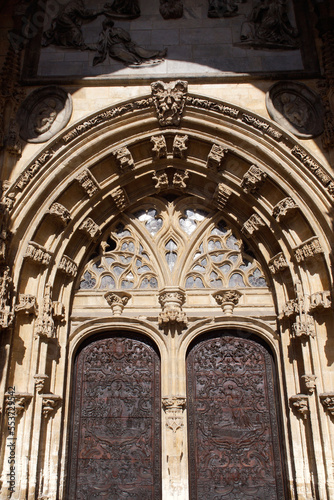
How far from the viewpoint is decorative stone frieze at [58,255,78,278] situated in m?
8.34

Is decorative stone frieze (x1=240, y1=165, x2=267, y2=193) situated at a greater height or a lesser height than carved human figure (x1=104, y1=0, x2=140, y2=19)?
lesser

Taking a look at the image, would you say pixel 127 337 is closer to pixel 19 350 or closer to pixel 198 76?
pixel 19 350

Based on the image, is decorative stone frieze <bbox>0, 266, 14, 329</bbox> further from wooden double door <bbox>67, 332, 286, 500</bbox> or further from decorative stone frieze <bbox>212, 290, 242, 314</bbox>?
decorative stone frieze <bbox>212, 290, 242, 314</bbox>

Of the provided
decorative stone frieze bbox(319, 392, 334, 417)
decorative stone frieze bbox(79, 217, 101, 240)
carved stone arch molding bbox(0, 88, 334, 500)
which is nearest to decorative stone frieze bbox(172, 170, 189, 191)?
carved stone arch molding bbox(0, 88, 334, 500)

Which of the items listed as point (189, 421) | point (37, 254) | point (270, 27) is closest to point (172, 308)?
point (189, 421)

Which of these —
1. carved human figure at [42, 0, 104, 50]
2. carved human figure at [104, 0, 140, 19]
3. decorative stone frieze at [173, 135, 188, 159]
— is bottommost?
decorative stone frieze at [173, 135, 188, 159]

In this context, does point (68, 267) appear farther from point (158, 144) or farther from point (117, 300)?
point (158, 144)

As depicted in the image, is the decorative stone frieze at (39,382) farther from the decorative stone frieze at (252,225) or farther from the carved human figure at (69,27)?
the carved human figure at (69,27)

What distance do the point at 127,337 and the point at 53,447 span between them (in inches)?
78.8

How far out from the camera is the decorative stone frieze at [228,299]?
8625 millimetres

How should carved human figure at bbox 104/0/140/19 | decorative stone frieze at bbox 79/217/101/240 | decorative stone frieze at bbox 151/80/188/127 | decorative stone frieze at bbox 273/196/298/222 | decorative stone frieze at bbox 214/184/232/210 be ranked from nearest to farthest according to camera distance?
decorative stone frieze at bbox 273/196/298/222 → decorative stone frieze at bbox 151/80/188/127 → decorative stone frieze at bbox 79/217/101/240 → decorative stone frieze at bbox 214/184/232/210 → carved human figure at bbox 104/0/140/19

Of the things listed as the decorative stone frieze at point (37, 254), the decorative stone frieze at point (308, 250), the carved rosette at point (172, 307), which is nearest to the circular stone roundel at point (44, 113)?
the decorative stone frieze at point (37, 254)

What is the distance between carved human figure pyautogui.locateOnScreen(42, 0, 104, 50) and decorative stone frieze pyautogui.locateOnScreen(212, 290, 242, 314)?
4.72m

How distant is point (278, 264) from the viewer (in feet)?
27.6
